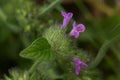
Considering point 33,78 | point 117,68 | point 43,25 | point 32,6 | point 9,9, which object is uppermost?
point 9,9

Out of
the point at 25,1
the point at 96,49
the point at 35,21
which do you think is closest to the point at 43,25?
the point at 35,21

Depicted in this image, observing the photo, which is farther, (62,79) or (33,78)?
(62,79)

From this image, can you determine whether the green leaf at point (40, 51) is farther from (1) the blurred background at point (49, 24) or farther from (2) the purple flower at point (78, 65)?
(1) the blurred background at point (49, 24)

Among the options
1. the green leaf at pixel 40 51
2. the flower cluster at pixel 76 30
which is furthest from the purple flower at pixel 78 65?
the green leaf at pixel 40 51

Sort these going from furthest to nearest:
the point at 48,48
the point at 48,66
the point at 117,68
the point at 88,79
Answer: the point at 117,68 → the point at 48,66 → the point at 88,79 → the point at 48,48

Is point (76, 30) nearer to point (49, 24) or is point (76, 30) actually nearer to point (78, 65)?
point (78, 65)

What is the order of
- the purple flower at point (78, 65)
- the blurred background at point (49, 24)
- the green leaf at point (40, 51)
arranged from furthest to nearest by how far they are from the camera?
the blurred background at point (49, 24)
the purple flower at point (78, 65)
the green leaf at point (40, 51)

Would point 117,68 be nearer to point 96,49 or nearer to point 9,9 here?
point 96,49

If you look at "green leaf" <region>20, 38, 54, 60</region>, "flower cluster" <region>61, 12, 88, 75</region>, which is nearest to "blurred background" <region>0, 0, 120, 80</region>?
"flower cluster" <region>61, 12, 88, 75</region>
